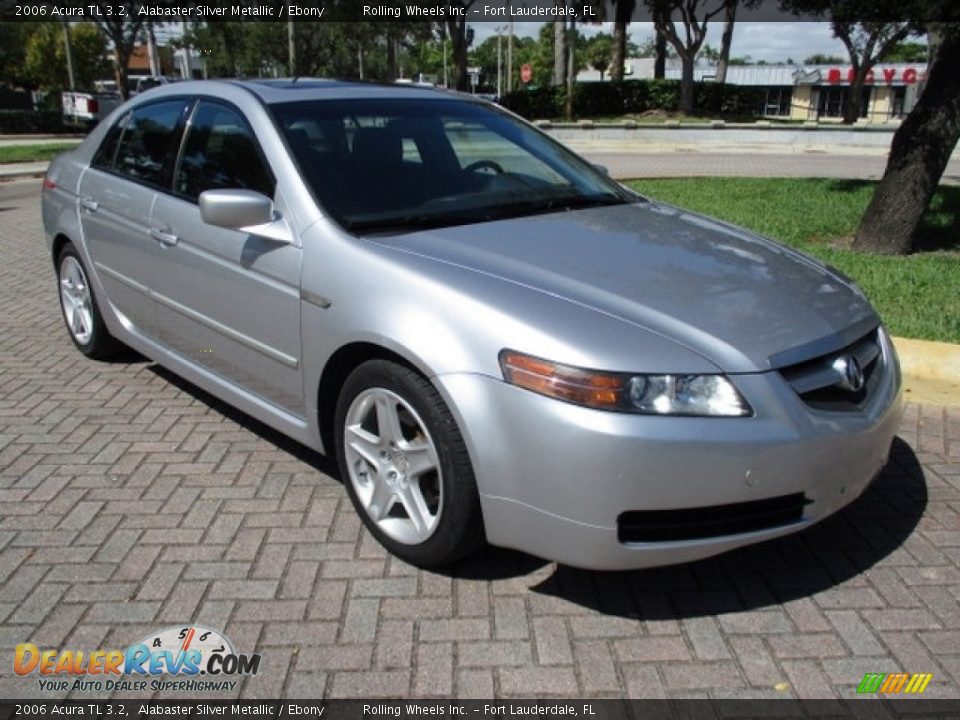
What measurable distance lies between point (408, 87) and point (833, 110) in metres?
67.2

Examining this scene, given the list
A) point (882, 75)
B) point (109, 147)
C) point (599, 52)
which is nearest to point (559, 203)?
point (109, 147)

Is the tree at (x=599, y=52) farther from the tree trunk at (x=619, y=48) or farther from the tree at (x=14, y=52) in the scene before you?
the tree at (x=14, y=52)

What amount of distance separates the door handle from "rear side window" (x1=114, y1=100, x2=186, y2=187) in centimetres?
26

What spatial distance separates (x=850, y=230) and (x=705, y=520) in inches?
271

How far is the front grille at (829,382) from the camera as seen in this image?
2.66 m

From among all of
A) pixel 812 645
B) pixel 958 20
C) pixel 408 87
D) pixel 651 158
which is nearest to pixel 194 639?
pixel 812 645

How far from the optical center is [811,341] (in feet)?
9.00

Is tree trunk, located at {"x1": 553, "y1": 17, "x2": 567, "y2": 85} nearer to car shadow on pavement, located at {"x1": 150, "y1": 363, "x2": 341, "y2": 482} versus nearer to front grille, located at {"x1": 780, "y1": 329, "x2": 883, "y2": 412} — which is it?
car shadow on pavement, located at {"x1": 150, "y1": 363, "x2": 341, "y2": 482}

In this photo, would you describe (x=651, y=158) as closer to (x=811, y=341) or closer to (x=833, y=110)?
(x=811, y=341)

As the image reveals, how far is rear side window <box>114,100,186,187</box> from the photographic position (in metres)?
4.17

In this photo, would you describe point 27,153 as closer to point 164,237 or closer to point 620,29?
point 164,237

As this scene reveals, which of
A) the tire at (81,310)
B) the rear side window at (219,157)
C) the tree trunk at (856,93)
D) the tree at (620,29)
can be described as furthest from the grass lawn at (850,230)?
the tree trunk at (856,93)

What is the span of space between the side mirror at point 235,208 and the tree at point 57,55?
156ft

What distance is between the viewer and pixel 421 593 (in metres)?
2.91
